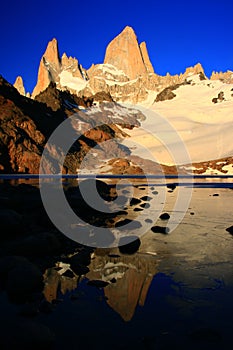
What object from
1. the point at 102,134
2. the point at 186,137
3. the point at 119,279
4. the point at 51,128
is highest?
the point at 186,137

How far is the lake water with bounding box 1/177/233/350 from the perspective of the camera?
549cm

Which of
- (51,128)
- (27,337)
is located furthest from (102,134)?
(27,337)

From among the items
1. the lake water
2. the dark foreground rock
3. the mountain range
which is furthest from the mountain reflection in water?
the mountain range

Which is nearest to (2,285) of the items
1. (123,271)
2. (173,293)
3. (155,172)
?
(123,271)

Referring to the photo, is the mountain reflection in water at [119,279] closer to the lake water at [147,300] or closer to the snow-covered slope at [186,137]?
the lake water at [147,300]

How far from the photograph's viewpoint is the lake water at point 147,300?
216 inches

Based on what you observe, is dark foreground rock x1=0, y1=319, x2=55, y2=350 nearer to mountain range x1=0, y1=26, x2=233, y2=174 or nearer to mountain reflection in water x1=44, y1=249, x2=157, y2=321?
mountain reflection in water x1=44, y1=249, x2=157, y2=321

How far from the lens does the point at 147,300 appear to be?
23.7 ft

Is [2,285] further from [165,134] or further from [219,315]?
[165,134]

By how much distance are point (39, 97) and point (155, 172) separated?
226 ft

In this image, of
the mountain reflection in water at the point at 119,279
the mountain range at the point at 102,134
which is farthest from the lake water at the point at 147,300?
the mountain range at the point at 102,134

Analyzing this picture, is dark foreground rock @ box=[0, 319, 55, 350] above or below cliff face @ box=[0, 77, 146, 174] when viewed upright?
below

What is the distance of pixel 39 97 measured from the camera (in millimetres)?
138750

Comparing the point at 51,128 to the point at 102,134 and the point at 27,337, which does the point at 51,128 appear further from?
the point at 27,337
